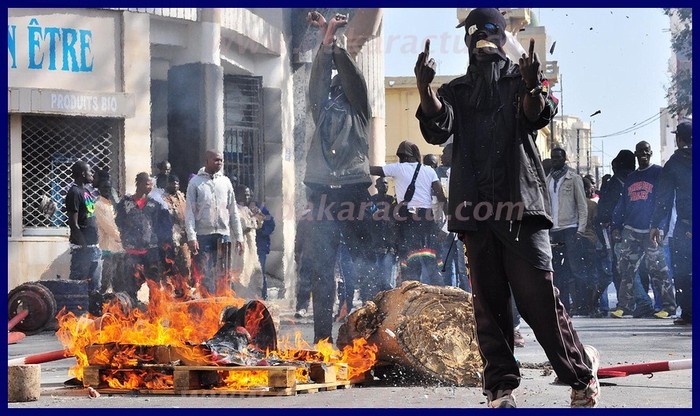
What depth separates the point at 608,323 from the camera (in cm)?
1259

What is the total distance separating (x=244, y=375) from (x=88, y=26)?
9222mm

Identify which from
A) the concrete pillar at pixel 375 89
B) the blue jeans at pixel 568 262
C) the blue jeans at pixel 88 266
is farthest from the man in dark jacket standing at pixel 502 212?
the blue jeans at pixel 568 262

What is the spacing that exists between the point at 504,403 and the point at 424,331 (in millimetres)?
1586

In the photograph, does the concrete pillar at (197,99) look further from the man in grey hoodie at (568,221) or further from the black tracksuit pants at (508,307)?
the black tracksuit pants at (508,307)

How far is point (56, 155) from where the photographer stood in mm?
15352

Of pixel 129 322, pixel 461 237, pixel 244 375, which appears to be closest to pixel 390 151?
pixel 129 322

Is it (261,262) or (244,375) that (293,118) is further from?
(244,375)

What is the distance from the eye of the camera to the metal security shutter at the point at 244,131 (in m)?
14.0

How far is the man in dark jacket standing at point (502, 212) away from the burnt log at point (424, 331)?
1.32m

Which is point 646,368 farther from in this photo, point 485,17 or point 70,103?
point 70,103

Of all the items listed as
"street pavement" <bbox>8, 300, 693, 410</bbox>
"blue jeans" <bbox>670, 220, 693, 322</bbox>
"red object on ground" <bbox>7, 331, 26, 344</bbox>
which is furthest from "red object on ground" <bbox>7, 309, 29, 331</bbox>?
"blue jeans" <bbox>670, 220, 693, 322</bbox>

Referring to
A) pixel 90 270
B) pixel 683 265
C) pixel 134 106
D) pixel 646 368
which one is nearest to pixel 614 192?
pixel 683 265

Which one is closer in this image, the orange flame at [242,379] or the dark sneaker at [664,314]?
the orange flame at [242,379]

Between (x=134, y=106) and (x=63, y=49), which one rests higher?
(x=63, y=49)
